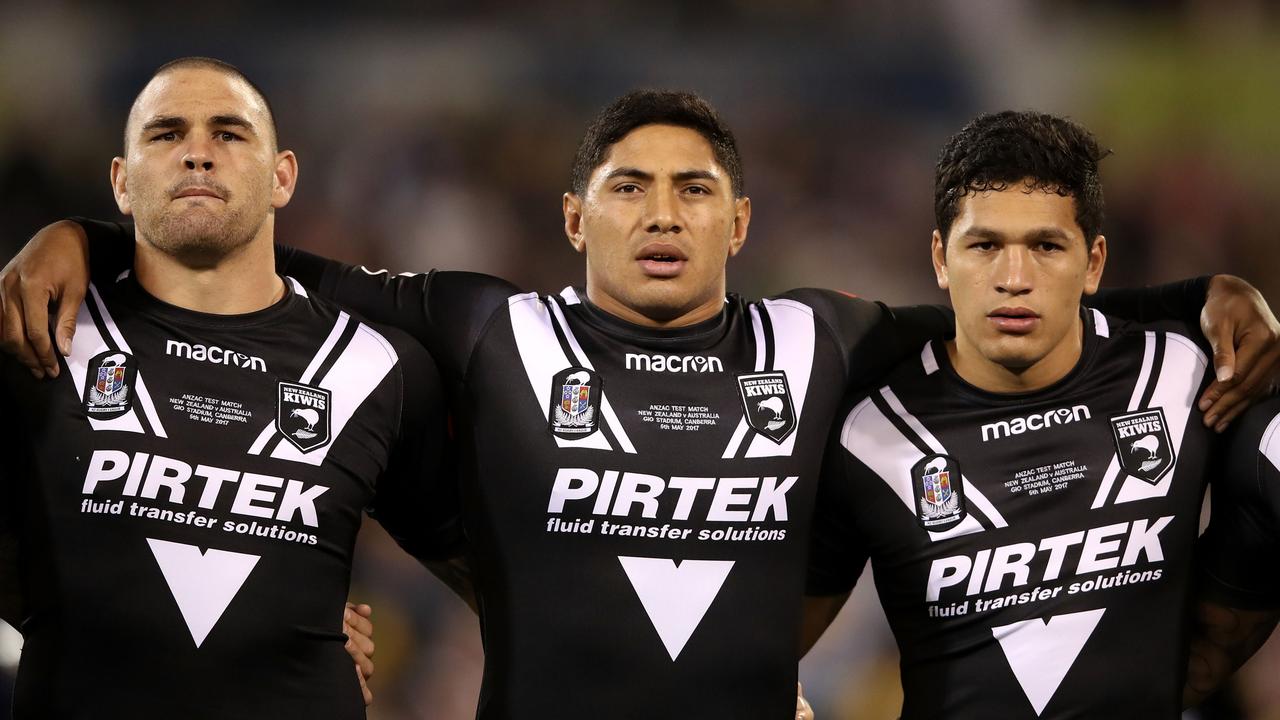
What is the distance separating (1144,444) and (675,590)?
134 centimetres

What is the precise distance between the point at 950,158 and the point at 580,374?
124 centimetres

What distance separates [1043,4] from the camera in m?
8.59

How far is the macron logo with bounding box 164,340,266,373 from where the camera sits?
3.52m

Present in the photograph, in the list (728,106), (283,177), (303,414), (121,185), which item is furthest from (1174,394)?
(728,106)

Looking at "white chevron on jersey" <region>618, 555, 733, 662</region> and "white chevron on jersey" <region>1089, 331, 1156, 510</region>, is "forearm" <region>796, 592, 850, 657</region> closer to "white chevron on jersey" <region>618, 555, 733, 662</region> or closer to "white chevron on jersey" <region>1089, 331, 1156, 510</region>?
"white chevron on jersey" <region>618, 555, 733, 662</region>

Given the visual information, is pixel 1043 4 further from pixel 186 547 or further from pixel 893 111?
pixel 186 547

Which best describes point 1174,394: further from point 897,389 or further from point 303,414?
point 303,414

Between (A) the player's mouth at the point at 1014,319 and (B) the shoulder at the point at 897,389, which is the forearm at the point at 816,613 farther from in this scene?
(A) the player's mouth at the point at 1014,319

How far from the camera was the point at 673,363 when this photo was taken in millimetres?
3750

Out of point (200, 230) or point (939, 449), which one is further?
point (939, 449)

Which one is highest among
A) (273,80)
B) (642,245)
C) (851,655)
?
(273,80)

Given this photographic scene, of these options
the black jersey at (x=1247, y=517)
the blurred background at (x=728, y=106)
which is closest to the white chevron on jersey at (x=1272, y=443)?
the black jersey at (x=1247, y=517)

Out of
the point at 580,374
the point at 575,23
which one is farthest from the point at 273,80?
the point at 580,374

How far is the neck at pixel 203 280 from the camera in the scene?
11.8 feet
